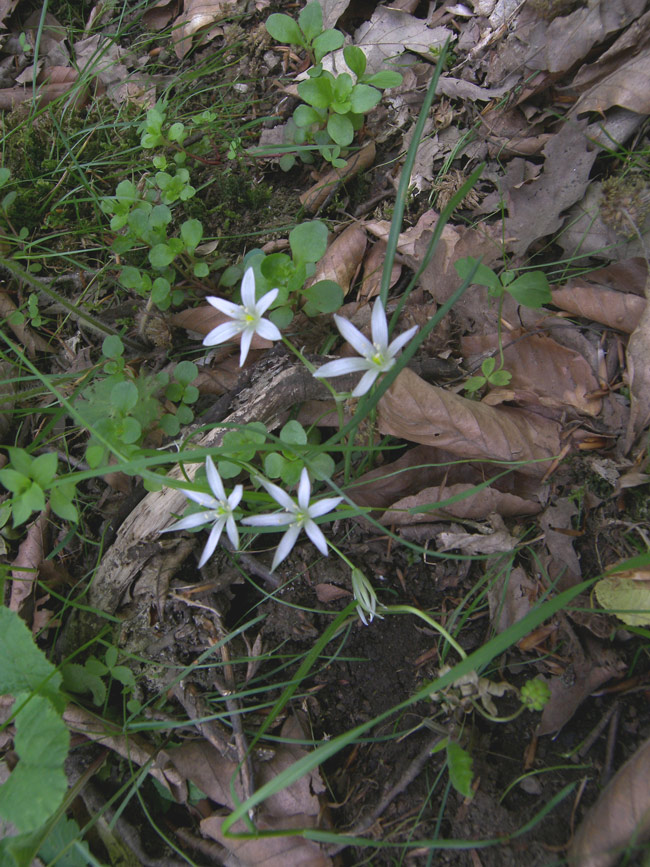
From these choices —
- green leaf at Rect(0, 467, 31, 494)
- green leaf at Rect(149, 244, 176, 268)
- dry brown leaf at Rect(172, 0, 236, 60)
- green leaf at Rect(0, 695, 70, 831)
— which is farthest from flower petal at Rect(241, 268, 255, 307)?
dry brown leaf at Rect(172, 0, 236, 60)

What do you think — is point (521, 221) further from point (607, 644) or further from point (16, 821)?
point (16, 821)

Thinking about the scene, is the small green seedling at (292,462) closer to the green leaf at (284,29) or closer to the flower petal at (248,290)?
the flower petal at (248,290)

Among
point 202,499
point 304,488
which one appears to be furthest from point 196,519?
point 304,488

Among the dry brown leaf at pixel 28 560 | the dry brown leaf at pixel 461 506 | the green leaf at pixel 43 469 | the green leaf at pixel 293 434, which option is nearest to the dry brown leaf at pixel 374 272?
the green leaf at pixel 293 434

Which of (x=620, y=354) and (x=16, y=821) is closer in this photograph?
(x=16, y=821)

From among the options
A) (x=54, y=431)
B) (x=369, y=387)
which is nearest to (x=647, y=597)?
(x=369, y=387)

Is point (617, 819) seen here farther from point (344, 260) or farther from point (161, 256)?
point (161, 256)
